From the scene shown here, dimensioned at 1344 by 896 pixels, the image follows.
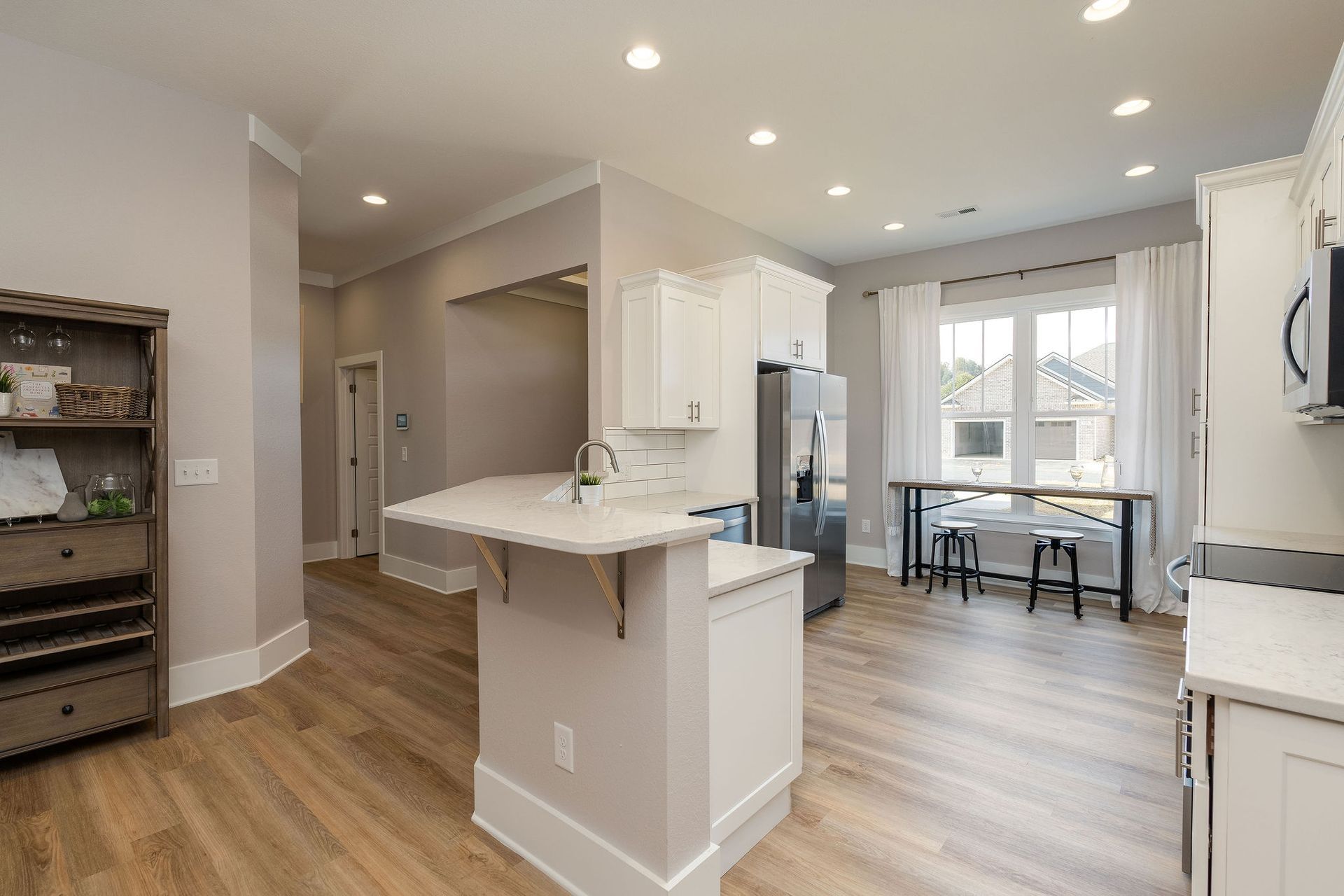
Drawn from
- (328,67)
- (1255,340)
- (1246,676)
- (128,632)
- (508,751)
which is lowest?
(508,751)

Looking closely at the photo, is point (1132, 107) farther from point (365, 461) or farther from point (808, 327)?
point (365, 461)

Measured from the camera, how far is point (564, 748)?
5.91 feet

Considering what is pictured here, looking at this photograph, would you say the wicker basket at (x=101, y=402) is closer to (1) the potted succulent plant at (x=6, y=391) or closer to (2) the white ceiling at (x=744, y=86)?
(1) the potted succulent plant at (x=6, y=391)

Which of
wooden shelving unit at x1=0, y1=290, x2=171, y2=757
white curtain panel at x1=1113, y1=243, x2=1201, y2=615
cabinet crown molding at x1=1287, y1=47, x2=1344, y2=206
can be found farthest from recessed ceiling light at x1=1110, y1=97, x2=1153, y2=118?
wooden shelving unit at x1=0, y1=290, x2=171, y2=757

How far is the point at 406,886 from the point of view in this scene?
1.76 metres

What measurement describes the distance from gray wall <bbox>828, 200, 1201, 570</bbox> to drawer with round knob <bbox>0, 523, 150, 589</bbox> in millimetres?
5274

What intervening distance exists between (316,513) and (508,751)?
5100mm

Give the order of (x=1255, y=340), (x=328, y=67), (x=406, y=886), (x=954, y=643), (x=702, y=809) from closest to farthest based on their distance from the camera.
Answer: (x=702, y=809)
(x=406, y=886)
(x=1255, y=340)
(x=328, y=67)
(x=954, y=643)

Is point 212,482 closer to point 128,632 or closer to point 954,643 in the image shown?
point 128,632

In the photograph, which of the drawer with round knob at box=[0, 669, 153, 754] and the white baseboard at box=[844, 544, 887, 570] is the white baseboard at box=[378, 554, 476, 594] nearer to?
the drawer with round knob at box=[0, 669, 153, 754]

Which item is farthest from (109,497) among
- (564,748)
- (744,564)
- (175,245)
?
(744,564)

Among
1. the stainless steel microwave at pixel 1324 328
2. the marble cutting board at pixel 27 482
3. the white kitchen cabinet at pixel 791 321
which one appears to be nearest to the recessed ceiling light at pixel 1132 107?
the white kitchen cabinet at pixel 791 321

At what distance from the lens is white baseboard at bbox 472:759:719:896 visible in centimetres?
161

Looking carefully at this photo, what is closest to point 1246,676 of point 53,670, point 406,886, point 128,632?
point 406,886
